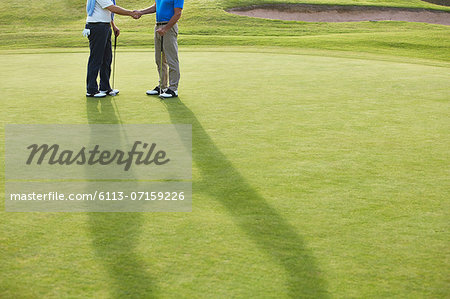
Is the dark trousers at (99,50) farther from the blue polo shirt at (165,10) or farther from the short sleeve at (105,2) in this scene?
the blue polo shirt at (165,10)

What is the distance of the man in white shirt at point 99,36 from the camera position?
8391mm

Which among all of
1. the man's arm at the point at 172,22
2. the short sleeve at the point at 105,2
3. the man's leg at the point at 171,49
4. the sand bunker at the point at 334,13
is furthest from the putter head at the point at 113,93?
the sand bunker at the point at 334,13

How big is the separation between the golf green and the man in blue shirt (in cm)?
24

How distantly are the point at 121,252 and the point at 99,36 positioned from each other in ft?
19.5

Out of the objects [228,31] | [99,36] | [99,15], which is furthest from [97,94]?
[228,31]

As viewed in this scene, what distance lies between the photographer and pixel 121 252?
10.6ft

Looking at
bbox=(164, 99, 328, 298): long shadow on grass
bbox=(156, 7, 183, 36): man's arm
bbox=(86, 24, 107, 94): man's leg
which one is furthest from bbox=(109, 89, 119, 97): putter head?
bbox=(164, 99, 328, 298): long shadow on grass

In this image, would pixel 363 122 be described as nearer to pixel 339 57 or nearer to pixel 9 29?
pixel 339 57

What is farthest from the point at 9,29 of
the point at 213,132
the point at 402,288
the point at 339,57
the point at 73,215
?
the point at 402,288

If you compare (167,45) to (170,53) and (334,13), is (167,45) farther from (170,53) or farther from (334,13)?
(334,13)

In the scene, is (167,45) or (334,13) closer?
(167,45)

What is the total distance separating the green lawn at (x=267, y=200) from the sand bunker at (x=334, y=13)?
20.1m

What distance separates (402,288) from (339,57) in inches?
432

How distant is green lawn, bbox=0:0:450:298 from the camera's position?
2.93m
